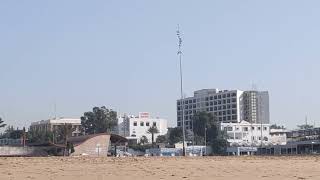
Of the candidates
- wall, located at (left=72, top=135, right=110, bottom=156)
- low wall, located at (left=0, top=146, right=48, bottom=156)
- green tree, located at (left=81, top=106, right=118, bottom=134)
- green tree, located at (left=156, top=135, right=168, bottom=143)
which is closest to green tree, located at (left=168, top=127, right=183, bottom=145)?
green tree, located at (left=156, top=135, right=168, bottom=143)

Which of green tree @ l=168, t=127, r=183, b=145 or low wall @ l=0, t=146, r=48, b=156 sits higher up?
green tree @ l=168, t=127, r=183, b=145

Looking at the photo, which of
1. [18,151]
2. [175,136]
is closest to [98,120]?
[175,136]

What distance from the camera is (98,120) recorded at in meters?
180

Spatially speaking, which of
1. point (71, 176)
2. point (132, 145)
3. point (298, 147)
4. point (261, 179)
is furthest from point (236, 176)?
point (132, 145)

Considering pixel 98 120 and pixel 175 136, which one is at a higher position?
pixel 98 120

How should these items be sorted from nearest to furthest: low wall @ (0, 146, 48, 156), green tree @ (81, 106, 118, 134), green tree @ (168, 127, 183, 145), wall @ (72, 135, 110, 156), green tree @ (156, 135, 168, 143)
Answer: wall @ (72, 135, 110, 156)
low wall @ (0, 146, 48, 156)
green tree @ (168, 127, 183, 145)
green tree @ (81, 106, 118, 134)
green tree @ (156, 135, 168, 143)

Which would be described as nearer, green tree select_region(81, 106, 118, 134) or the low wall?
the low wall

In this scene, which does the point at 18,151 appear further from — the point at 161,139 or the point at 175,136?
the point at 161,139

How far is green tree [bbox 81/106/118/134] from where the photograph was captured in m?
179

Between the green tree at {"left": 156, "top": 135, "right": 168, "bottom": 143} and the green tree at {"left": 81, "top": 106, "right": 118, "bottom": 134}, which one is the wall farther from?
the green tree at {"left": 156, "top": 135, "right": 168, "bottom": 143}

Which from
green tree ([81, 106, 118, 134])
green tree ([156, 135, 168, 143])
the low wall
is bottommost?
the low wall

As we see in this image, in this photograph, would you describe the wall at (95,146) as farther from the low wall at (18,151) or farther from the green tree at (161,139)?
the green tree at (161,139)

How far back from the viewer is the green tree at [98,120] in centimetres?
17900

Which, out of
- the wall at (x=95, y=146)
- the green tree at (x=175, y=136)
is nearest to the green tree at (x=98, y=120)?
the green tree at (x=175, y=136)
